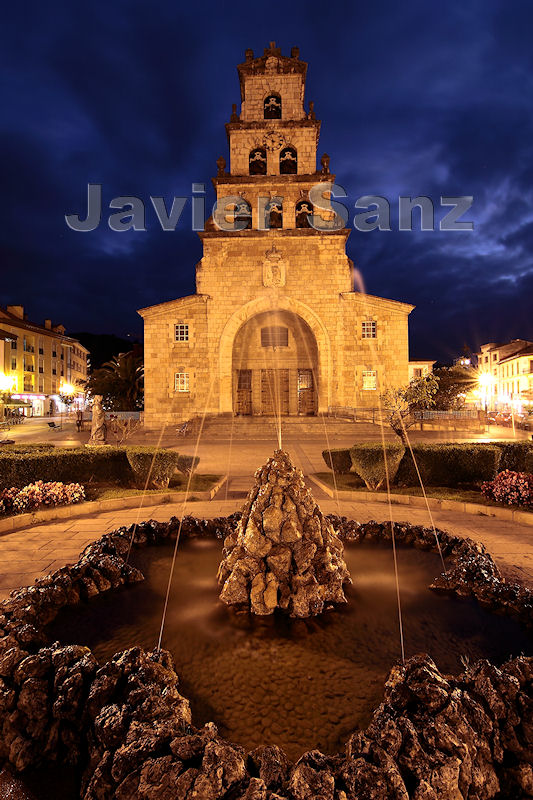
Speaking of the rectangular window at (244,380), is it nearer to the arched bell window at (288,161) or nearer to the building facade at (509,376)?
the arched bell window at (288,161)

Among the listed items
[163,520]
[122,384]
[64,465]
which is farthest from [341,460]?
[122,384]

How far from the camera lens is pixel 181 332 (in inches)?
1105

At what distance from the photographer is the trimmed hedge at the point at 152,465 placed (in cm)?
993

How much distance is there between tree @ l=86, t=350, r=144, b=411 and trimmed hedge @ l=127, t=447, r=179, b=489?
27.7 meters

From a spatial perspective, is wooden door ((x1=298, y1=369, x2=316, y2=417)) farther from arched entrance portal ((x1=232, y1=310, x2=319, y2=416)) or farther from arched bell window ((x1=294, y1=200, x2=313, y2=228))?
A: arched bell window ((x1=294, y1=200, x2=313, y2=228))

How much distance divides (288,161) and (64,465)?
29508 millimetres

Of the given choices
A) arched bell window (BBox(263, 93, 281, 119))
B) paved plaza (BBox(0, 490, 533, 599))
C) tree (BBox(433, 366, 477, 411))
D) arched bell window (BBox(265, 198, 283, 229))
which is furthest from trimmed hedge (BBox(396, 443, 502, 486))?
arched bell window (BBox(263, 93, 281, 119))

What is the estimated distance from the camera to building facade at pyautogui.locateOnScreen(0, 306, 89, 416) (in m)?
52.2

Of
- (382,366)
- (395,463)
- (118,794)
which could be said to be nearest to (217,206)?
(382,366)

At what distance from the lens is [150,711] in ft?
8.52

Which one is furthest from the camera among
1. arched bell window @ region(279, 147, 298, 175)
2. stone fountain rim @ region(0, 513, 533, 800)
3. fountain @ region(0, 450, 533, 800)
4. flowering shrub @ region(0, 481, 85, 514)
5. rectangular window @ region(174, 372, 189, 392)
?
arched bell window @ region(279, 147, 298, 175)

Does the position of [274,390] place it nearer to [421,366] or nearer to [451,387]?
[451,387]

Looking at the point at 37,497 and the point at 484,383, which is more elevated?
the point at 484,383

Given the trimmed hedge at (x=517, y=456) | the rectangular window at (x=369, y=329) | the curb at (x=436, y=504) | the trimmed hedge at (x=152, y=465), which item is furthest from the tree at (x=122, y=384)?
the trimmed hedge at (x=517, y=456)
